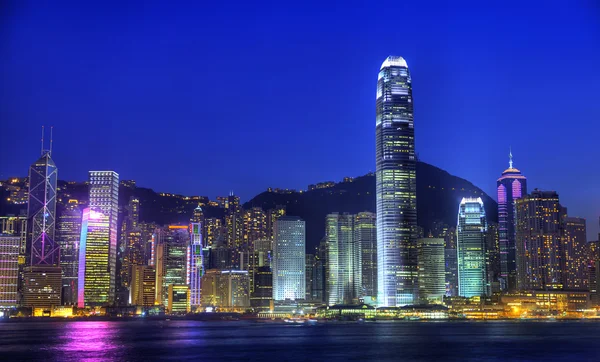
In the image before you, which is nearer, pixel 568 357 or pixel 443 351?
pixel 568 357

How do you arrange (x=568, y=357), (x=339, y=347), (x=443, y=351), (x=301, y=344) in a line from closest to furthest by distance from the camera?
(x=568, y=357), (x=443, y=351), (x=339, y=347), (x=301, y=344)

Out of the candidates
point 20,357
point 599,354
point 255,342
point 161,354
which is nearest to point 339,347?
point 255,342

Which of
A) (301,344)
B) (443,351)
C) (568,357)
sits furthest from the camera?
(301,344)

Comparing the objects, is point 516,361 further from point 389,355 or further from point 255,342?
point 255,342

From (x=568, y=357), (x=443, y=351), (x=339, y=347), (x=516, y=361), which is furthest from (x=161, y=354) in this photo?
(x=568, y=357)

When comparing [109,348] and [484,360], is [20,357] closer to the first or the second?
[109,348]

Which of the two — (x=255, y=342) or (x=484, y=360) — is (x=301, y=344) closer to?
(x=255, y=342)

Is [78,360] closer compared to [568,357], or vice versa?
[78,360]

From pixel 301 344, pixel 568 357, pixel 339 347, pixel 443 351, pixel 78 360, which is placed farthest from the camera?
pixel 301 344
